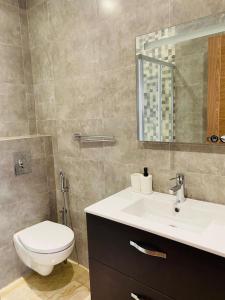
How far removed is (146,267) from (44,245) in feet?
2.95

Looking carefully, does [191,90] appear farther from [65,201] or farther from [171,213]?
[65,201]

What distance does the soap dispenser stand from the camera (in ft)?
5.00

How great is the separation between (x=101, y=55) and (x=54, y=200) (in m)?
1.42

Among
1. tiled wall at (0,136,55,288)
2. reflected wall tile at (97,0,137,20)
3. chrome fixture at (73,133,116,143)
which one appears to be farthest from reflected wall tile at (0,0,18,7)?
chrome fixture at (73,133,116,143)

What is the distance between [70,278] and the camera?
207cm

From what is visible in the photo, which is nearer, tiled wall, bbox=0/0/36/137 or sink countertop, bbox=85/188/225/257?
sink countertop, bbox=85/188/225/257

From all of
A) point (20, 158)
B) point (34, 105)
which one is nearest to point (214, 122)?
point (20, 158)

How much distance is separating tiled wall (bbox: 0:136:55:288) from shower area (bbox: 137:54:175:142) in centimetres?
104

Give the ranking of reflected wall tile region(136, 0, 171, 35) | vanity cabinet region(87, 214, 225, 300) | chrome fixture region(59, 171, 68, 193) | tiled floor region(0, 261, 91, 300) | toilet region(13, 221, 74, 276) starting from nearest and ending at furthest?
vanity cabinet region(87, 214, 225, 300) → reflected wall tile region(136, 0, 171, 35) → toilet region(13, 221, 74, 276) → tiled floor region(0, 261, 91, 300) → chrome fixture region(59, 171, 68, 193)

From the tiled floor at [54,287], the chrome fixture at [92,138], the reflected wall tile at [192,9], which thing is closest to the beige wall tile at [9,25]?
the chrome fixture at [92,138]

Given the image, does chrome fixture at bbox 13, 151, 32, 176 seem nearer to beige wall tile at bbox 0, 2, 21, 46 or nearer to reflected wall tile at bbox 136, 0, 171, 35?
beige wall tile at bbox 0, 2, 21, 46

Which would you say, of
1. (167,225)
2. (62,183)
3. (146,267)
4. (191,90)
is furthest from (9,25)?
(146,267)

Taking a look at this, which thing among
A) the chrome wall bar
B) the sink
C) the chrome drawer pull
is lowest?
the chrome drawer pull

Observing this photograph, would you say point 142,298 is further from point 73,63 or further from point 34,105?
point 34,105
